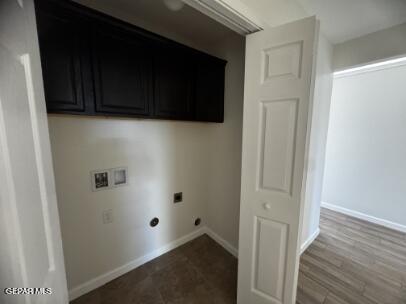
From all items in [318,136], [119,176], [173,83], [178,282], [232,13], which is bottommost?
[178,282]

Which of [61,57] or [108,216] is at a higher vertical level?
[61,57]

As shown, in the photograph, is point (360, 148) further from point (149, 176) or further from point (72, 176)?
point (72, 176)

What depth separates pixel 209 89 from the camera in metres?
1.84

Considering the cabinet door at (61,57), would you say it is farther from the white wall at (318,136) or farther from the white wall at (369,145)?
the white wall at (369,145)

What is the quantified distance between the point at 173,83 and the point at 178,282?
191 cm

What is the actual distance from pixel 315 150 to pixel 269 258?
1361 mm

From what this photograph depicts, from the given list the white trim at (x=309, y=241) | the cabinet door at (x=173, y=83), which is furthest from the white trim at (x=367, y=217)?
the cabinet door at (x=173, y=83)

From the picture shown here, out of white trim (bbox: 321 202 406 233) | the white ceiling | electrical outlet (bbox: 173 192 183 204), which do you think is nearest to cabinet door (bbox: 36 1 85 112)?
electrical outlet (bbox: 173 192 183 204)

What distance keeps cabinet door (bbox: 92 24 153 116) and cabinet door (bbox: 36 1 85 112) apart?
0.10 metres

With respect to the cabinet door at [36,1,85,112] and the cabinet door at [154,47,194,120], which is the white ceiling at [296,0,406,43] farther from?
the cabinet door at [36,1,85,112]

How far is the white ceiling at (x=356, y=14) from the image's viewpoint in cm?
130

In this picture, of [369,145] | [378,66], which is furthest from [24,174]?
[378,66]

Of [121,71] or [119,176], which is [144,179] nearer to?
[119,176]

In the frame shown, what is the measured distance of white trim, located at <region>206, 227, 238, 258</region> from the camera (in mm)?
A: 2001
